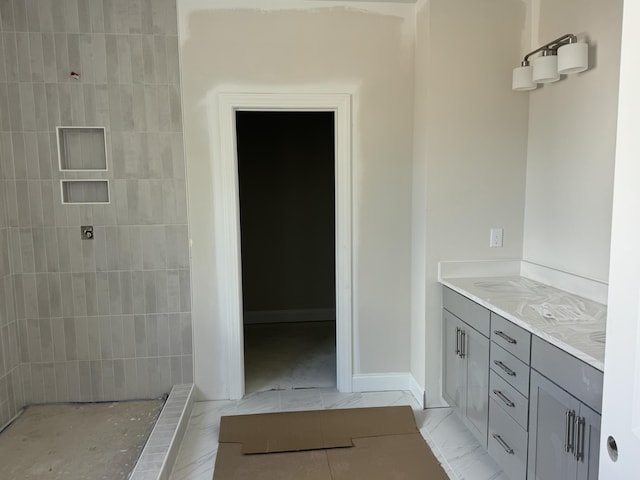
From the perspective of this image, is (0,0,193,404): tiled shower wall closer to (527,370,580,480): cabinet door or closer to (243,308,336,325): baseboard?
(243,308,336,325): baseboard

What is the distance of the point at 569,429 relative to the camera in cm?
171

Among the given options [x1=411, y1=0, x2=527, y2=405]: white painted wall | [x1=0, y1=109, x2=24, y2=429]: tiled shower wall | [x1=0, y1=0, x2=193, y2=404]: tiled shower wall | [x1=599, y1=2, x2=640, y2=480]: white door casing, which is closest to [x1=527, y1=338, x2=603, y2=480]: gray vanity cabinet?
[x1=599, y1=2, x2=640, y2=480]: white door casing

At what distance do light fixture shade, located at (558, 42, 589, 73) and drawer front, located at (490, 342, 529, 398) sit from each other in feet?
4.80

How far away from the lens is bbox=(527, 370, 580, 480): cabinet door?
5.69 feet

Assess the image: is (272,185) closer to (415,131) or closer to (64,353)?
(415,131)

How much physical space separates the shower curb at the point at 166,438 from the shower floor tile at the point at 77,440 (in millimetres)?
133

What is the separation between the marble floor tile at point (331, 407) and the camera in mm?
2455

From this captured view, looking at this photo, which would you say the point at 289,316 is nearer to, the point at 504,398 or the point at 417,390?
the point at 417,390

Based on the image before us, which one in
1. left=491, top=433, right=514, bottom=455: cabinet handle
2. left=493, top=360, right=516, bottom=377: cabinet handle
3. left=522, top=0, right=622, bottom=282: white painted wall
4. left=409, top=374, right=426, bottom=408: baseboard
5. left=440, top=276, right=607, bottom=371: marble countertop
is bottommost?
A: left=409, top=374, right=426, bottom=408: baseboard

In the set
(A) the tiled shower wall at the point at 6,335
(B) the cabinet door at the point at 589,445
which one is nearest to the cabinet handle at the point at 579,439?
(B) the cabinet door at the point at 589,445

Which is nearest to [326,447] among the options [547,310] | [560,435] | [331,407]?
[331,407]

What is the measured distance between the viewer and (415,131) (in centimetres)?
313

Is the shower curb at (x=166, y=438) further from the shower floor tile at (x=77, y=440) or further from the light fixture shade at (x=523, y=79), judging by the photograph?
the light fixture shade at (x=523, y=79)

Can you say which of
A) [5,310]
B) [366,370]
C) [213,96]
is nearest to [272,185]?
[213,96]
